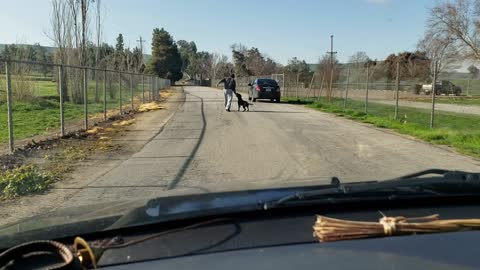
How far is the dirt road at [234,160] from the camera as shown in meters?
7.25

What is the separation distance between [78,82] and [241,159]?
21.1 metres

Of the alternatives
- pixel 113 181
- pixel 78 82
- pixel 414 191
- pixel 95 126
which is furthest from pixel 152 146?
pixel 78 82

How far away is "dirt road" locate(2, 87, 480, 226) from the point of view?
7.25 metres

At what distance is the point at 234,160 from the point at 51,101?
19.9m

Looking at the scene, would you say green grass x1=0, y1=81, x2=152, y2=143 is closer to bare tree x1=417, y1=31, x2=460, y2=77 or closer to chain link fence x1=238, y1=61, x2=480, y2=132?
chain link fence x1=238, y1=61, x2=480, y2=132

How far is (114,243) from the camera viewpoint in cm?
205

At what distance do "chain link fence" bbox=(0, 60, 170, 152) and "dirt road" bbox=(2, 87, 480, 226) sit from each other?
8.00 ft

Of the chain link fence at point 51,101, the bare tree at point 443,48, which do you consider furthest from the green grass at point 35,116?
the bare tree at point 443,48

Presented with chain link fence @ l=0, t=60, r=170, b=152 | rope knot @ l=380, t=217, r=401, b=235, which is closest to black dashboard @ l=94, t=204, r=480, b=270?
rope knot @ l=380, t=217, r=401, b=235

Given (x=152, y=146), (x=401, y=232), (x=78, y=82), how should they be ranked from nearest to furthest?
(x=401, y=232)
(x=152, y=146)
(x=78, y=82)

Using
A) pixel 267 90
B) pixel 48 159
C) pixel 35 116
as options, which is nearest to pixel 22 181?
pixel 48 159

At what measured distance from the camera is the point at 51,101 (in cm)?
2733

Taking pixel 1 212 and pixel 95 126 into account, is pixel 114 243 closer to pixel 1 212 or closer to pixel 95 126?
pixel 1 212

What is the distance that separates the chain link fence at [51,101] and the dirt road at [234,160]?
2440 mm
